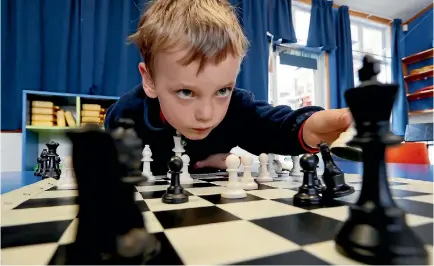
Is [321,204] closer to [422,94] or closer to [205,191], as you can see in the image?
[205,191]

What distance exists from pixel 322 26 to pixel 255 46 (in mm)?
1211

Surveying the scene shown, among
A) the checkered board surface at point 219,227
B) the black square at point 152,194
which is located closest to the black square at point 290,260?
the checkered board surface at point 219,227

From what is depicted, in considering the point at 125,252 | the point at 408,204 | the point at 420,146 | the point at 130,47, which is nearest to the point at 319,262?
the point at 125,252

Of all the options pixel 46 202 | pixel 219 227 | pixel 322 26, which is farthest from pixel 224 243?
pixel 322 26

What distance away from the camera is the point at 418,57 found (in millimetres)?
4750

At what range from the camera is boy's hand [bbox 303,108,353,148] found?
82 cm

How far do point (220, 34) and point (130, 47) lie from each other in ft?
8.29

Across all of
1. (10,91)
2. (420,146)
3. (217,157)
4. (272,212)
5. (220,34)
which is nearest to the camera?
(272,212)

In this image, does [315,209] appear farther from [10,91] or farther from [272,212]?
[10,91]

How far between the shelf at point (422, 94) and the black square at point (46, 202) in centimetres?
527

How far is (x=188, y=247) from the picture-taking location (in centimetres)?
39

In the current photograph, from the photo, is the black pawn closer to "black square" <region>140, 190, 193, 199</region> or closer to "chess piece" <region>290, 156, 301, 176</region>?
"black square" <region>140, 190, 193, 199</region>

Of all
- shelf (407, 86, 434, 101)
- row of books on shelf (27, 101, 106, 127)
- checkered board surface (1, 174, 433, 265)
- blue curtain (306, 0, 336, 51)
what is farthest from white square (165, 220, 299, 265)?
shelf (407, 86, 434, 101)

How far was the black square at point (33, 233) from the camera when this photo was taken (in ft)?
1.41
